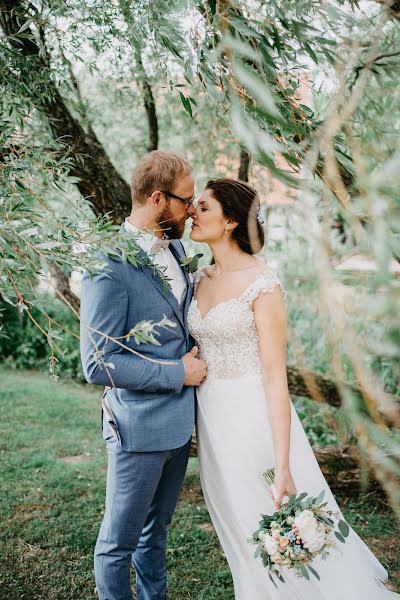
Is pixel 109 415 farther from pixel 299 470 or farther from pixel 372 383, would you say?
pixel 372 383

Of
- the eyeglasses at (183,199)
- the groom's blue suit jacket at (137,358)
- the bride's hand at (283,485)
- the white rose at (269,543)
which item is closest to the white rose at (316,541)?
the white rose at (269,543)

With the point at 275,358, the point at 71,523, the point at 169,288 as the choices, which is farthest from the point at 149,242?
the point at 71,523

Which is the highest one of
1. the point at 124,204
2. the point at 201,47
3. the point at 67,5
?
the point at 201,47

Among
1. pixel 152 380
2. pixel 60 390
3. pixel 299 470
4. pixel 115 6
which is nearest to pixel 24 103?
pixel 115 6

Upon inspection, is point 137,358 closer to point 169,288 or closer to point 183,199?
point 169,288

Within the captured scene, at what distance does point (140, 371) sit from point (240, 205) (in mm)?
869

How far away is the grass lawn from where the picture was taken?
3256 mm

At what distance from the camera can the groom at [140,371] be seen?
2314 mm

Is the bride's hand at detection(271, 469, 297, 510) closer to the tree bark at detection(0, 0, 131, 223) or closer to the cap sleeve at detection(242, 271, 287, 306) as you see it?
the cap sleeve at detection(242, 271, 287, 306)

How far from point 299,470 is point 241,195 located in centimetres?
125

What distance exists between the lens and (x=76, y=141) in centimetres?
341

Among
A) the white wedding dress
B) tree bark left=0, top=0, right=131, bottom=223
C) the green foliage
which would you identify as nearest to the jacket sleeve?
the white wedding dress

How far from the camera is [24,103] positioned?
9.55 feet

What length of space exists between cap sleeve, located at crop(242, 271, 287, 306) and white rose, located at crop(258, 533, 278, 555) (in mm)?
924
